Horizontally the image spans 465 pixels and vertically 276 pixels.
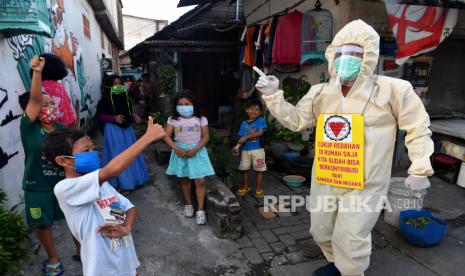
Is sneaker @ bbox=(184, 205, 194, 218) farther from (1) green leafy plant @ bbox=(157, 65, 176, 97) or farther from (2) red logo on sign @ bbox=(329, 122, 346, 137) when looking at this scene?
(1) green leafy plant @ bbox=(157, 65, 176, 97)

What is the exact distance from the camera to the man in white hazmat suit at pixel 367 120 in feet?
7.99

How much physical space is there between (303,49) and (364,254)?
412 cm

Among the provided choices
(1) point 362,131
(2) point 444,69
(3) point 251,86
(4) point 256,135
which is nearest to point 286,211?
(4) point 256,135

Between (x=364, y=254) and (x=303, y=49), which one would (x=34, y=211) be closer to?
(x=364, y=254)

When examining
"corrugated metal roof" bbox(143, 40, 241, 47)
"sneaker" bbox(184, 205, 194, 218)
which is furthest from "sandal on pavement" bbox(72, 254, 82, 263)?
"corrugated metal roof" bbox(143, 40, 241, 47)

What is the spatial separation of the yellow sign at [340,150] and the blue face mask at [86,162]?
181 cm

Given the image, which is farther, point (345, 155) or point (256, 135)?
point (256, 135)

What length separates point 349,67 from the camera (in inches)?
98.8

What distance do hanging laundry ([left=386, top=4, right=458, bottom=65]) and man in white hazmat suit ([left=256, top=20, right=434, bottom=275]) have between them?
2091mm

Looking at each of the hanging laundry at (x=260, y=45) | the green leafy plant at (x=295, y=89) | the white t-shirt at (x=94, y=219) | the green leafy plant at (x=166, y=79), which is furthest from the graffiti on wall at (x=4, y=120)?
the green leafy plant at (x=166, y=79)

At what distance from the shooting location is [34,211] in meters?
2.70

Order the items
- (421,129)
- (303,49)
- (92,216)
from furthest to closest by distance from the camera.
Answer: (303,49) → (421,129) → (92,216)

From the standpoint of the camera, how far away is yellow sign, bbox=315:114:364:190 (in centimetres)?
252

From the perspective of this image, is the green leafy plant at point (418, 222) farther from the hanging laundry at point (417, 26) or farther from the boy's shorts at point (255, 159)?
the hanging laundry at point (417, 26)
